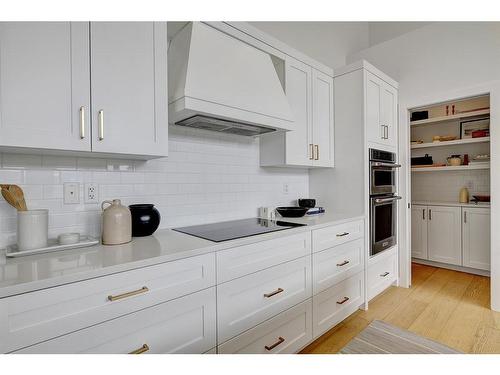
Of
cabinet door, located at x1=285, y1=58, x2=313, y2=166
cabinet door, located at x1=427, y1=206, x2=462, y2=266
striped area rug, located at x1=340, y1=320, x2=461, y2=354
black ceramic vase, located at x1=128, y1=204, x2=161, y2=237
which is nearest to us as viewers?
striped area rug, located at x1=340, y1=320, x2=461, y2=354

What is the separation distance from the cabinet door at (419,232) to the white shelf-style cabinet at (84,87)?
3.84 m

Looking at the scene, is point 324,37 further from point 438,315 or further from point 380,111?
point 438,315

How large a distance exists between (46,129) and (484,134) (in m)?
4.66

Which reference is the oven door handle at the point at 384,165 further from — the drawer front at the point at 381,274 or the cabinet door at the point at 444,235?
the cabinet door at the point at 444,235

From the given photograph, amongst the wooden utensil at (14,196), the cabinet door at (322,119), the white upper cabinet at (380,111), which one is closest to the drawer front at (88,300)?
the wooden utensil at (14,196)

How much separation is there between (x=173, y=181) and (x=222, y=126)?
53 cm

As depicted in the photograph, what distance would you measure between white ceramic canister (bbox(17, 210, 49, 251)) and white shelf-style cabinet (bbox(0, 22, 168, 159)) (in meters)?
0.30

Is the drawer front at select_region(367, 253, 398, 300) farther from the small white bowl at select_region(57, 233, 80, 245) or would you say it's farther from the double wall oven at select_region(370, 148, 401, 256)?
the small white bowl at select_region(57, 233, 80, 245)

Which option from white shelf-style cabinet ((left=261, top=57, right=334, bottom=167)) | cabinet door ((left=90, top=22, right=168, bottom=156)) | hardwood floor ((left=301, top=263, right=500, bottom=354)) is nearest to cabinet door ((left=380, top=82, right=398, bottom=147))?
white shelf-style cabinet ((left=261, top=57, right=334, bottom=167))

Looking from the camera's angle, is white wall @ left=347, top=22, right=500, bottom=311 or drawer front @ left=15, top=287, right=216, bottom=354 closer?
drawer front @ left=15, top=287, right=216, bottom=354

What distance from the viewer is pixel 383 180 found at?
283 centimetres

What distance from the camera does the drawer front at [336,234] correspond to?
2037mm

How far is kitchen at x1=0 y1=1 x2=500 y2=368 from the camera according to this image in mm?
1125

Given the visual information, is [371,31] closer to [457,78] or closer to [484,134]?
[457,78]
